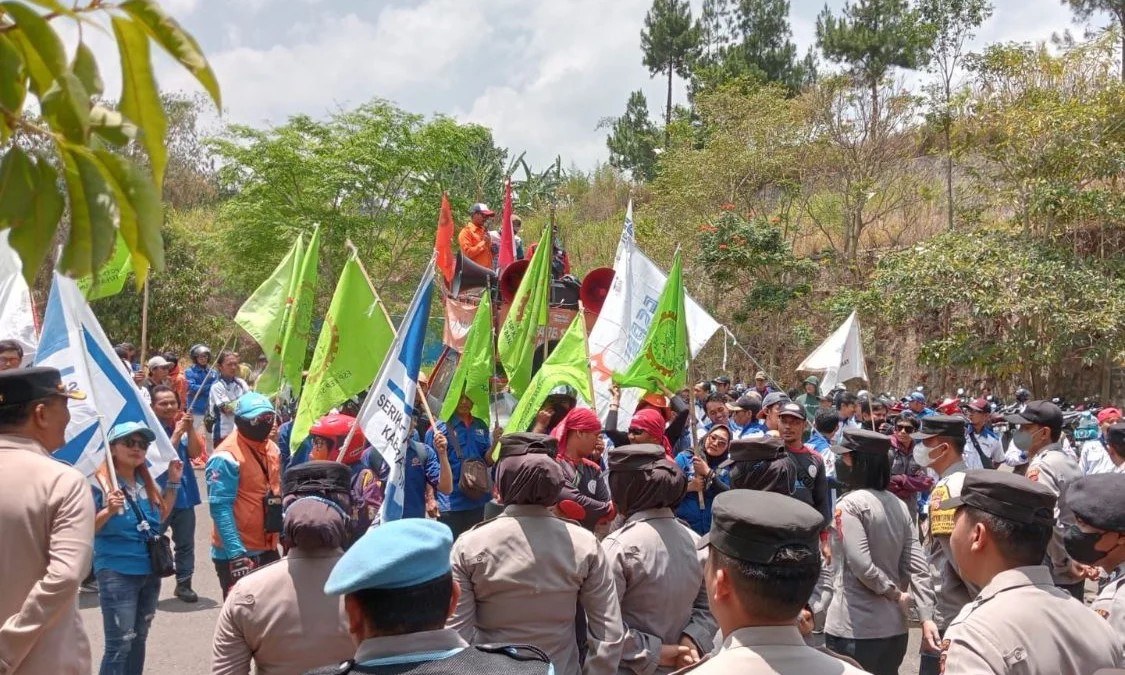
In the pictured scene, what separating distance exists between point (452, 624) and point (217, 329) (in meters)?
25.2

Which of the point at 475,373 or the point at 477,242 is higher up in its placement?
the point at 477,242

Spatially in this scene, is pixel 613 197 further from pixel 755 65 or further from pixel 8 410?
pixel 8 410

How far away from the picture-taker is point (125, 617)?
4.93 m

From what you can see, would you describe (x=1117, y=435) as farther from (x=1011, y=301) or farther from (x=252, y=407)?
(x=1011, y=301)

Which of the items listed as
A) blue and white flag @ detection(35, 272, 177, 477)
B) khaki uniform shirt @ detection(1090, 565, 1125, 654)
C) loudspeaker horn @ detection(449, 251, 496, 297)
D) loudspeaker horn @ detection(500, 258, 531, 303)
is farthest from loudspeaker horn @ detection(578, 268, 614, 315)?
khaki uniform shirt @ detection(1090, 565, 1125, 654)

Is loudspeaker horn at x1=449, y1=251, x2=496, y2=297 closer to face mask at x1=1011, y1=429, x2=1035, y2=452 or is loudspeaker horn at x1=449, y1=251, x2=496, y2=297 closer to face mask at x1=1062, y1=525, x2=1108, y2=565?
face mask at x1=1011, y1=429, x2=1035, y2=452

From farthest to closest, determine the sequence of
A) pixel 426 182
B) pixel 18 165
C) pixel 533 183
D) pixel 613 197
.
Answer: pixel 613 197, pixel 533 183, pixel 426 182, pixel 18 165

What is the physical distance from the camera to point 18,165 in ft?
4.00

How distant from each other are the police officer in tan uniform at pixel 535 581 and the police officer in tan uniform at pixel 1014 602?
3.88 feet

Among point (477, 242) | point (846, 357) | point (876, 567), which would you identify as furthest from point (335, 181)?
point (876, 567)

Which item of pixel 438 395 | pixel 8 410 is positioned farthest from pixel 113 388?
pixel 438 395

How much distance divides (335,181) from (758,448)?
19375mm

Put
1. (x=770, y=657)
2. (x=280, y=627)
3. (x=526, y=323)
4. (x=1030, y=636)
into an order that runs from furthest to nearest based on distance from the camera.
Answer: (x=526, y=323) → (x=280, y=627) → (x=1030, y=636) → (x=770, y=657)

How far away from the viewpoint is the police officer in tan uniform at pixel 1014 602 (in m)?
2.43
